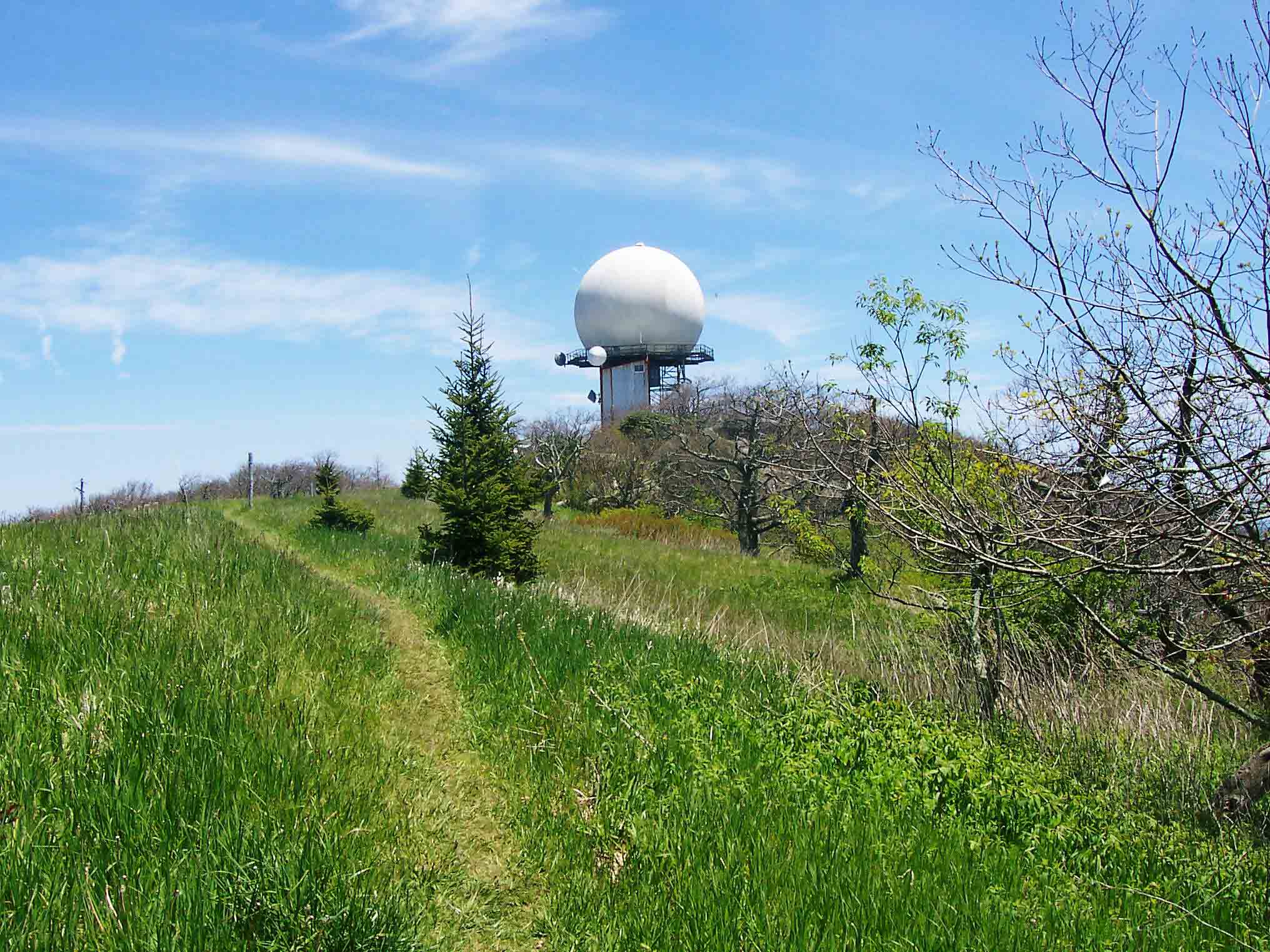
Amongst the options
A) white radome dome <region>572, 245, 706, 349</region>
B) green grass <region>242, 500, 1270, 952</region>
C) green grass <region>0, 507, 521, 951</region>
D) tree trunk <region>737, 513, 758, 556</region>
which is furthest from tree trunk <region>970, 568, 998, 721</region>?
white radome dome <region>572, 245, 706, 349</region>

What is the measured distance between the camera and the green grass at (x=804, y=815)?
140 inches

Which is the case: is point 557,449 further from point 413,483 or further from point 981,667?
point 981,667

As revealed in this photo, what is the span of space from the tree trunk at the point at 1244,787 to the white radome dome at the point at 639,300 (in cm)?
5108

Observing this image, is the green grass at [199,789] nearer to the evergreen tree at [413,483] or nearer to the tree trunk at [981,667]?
the tree trunk at [981,667]

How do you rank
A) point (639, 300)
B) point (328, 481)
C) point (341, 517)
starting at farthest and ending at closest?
point (639, 300) < point (328, 481) < point (341, 517)

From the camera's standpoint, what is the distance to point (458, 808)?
4.67m

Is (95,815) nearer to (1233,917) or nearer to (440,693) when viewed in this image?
(440,693)

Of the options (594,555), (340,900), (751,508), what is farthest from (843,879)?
(751,508)

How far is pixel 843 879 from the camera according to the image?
370 cm

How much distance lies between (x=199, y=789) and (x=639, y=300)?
175 feet

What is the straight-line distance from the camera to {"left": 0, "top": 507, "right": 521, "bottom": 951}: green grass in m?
2.76

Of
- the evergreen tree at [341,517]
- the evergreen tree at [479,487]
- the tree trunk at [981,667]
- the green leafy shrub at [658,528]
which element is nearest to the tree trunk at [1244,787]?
the tree trunk at [981,667]

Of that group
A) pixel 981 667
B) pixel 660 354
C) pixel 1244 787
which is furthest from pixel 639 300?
pixel 1244 787

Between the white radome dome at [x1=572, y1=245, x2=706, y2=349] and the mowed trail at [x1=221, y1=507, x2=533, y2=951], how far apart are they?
163ft
